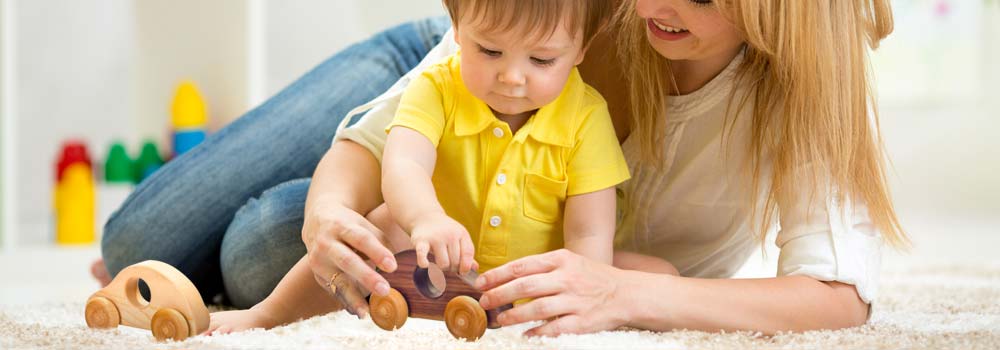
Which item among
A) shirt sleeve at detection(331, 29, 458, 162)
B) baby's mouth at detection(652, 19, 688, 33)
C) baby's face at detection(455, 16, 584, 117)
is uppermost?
baby's mouth at detection(652, 19, 688, 33)

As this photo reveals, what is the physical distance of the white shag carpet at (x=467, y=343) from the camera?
1042 mm

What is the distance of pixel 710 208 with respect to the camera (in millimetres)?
1398

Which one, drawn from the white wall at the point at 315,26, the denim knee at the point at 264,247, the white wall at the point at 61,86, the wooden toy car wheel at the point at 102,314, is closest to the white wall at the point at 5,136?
the white wall at the point at 61,86

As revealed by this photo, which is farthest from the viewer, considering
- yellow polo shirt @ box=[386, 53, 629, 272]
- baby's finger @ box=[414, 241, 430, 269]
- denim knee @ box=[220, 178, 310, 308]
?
denim knee @ box=[220, 178, 310, 308]

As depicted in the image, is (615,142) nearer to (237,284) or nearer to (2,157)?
(237,284)

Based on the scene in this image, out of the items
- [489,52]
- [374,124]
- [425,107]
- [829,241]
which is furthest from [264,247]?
[829,241]

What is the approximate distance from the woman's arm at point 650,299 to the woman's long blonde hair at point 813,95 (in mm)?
112

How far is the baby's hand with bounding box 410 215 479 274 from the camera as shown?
1017mm

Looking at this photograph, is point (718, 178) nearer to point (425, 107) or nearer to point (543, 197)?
point (543, 197)

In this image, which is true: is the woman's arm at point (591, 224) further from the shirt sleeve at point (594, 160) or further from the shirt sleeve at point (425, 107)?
the shirt sleeve at point (425, 107)

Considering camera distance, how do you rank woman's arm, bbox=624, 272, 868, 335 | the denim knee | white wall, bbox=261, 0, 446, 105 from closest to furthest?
woman's arm, bbox=624, 272, 868, 335 < the denim knee < white wall, bbox=261, 0, 446, 105

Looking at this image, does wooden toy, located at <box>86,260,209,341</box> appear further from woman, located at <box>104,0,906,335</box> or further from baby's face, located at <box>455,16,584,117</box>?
baby's face, located at <box>455,16,584,117</box>

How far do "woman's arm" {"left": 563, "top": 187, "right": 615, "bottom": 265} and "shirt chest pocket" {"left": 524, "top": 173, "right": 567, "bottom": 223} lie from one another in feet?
0.06

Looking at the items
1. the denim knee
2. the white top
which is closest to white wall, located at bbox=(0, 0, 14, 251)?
the denim knee
